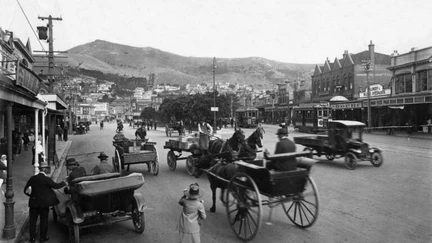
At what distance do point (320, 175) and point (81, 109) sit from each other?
350 ft

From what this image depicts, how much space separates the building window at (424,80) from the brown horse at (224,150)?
93.9ft

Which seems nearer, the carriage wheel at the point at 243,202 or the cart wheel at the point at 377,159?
the carriage wheel at the point at 243,202

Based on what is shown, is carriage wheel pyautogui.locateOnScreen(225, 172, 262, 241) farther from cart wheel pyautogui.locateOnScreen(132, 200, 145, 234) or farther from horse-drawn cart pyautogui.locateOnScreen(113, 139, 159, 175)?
horse-drawn cart pyautogui.locateOnScreen(113, 139, 159, 175)

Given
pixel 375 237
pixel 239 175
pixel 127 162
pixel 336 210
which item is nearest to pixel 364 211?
pixel 336 210

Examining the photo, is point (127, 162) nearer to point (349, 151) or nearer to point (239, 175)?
point (239, 175)

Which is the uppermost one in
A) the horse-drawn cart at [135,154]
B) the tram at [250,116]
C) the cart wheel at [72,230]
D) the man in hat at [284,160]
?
the tram at [250,116]

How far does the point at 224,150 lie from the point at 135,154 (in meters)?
3.43

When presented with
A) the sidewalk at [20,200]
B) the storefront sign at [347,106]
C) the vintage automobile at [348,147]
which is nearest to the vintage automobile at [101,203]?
the sidewalk at [20,200]

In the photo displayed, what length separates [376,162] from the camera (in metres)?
12.9

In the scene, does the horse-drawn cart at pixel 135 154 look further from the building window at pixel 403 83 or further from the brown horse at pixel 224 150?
the building window at pixel 403 83

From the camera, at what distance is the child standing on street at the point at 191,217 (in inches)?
197

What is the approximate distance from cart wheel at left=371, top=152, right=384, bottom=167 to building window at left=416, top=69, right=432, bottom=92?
22.7 meters

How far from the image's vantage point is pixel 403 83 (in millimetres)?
35188

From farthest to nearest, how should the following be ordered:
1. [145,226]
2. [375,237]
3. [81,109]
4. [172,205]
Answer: [81,109] < [172,205] < [145,226] < [375,237]
